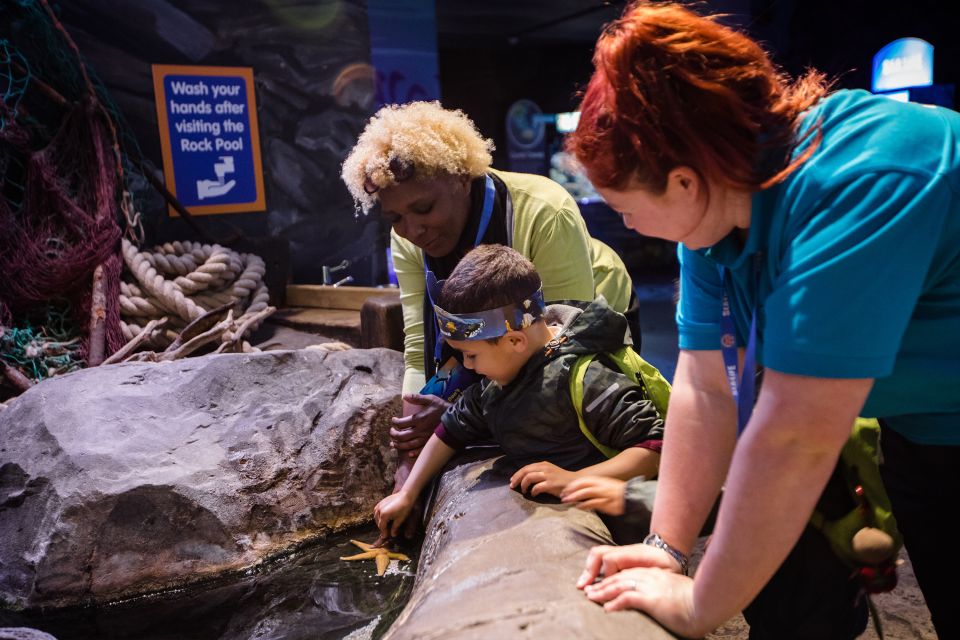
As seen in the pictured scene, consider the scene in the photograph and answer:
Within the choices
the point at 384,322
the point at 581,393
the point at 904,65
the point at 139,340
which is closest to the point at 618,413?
the point at 581,393

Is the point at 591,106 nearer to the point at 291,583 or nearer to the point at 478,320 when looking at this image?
the point at 478,320

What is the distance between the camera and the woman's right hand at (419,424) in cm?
267

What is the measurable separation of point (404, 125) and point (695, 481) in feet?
5.62

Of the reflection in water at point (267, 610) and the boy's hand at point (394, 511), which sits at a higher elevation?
the boy's hand at point (394, 511)

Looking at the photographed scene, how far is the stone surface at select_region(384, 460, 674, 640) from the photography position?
1.26 meters

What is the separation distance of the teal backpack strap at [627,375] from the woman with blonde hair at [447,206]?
1.78 ft

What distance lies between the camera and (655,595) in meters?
1.27

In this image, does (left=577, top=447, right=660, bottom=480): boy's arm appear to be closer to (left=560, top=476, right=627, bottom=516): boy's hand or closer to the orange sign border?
(left=560, top=476, right=627, bottom=516): boy's hand

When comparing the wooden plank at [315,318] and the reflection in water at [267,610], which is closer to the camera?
the reflection in water at [267,610]

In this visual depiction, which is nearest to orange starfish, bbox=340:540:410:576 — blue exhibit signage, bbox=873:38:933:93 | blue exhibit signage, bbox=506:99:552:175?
blue exhibit signage, bbox=873:38:933:93

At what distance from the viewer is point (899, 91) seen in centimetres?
841

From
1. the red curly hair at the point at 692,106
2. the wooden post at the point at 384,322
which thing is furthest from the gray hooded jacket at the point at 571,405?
the wooden post at the point at 384,322

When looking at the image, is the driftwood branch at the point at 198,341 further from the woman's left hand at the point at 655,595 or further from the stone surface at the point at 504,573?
the woman's left hand at the point at 655,595

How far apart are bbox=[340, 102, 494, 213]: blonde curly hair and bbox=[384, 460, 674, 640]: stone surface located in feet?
3.52
